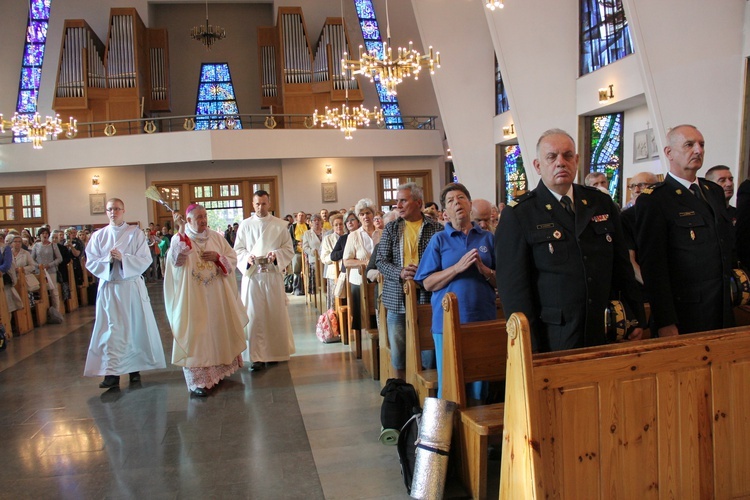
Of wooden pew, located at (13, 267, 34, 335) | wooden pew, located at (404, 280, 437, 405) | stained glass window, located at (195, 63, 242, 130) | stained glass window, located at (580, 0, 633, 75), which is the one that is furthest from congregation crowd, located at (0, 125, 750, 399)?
stained glass window, located at (195, 63, 242, 130)

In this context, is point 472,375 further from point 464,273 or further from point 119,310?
point 119,310

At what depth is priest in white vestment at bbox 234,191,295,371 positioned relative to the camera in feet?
20.2

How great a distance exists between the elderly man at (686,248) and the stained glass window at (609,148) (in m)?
9.04

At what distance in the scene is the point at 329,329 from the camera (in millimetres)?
7340

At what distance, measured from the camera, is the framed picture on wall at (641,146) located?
10523mm

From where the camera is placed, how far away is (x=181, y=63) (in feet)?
66.5

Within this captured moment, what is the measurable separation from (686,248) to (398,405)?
6.27ft

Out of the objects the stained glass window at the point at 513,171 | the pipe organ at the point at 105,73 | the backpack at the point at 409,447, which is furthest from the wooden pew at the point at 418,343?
the pipe organ at the point at 105,73

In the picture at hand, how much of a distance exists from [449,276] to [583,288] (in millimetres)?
1075

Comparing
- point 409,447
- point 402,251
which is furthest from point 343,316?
point 409,447

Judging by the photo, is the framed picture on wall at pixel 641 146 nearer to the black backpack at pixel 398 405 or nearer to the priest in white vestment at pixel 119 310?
the black backpack at pixel 398 405

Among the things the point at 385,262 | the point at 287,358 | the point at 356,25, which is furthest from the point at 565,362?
the point at 356,25

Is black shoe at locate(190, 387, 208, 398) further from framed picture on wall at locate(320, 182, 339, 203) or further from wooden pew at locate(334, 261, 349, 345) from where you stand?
framed picture on wall at locate(320, 182, 339, 203)

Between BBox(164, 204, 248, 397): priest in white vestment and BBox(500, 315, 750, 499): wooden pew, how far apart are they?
3.55 m
